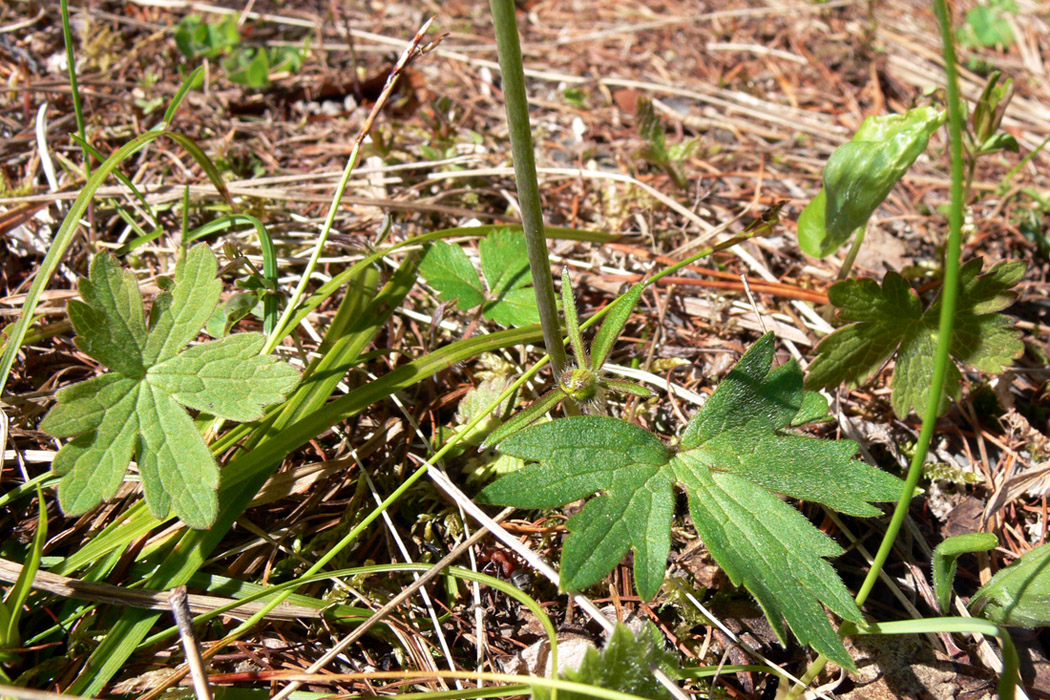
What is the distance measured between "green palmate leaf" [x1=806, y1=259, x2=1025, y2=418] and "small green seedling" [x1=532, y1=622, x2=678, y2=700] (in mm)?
949

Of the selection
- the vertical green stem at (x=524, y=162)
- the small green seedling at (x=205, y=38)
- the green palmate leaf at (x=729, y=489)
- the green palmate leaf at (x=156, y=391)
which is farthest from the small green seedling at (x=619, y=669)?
the small green seedling at (x=205, y=38)

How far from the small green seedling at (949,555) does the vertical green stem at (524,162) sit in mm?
972

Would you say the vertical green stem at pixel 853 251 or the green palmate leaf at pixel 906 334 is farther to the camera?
the vertical green stem at pixel 853 251

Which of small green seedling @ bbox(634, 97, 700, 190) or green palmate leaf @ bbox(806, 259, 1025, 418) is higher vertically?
small green seedling @ bbox(634, 97, 700, 190)

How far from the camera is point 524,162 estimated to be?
4.19ft

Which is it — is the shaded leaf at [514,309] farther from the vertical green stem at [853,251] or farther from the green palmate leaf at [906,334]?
the vertical green stem at [853,251]

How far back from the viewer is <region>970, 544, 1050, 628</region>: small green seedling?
156 centimetres

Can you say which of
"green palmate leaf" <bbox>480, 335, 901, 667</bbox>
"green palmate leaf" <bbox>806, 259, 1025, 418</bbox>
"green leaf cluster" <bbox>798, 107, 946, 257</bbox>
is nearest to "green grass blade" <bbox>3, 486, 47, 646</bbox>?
"green palmate leaf" <bbox>480, 335, 901, 667</bbox>

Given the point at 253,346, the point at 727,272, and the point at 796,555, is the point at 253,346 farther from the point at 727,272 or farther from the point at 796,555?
the point at 727,272

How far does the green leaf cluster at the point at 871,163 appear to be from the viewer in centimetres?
188

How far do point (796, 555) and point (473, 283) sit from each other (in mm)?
1204

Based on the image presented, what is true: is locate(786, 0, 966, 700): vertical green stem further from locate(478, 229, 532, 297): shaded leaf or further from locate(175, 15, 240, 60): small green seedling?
locate(175, 15, 240, 60): small green seedling

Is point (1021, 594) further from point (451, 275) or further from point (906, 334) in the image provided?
point (451, 275)

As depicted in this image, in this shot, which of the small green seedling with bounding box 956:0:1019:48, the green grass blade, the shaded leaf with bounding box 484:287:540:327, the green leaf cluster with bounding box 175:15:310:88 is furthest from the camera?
the small green seedling with bounding box 956:0:1019:48
